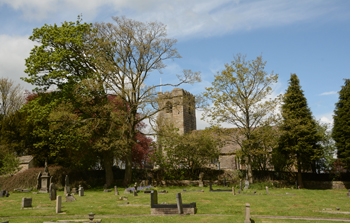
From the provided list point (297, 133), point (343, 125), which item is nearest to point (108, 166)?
point (297, 133)

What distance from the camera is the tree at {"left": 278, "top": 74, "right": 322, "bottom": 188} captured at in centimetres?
2859

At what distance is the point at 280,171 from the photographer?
102ft

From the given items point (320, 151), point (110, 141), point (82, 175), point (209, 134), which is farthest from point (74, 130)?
point (320, 151)

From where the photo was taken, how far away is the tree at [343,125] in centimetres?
2712

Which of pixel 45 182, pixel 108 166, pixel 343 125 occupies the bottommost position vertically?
pixel 45 182

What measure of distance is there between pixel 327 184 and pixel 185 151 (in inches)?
572

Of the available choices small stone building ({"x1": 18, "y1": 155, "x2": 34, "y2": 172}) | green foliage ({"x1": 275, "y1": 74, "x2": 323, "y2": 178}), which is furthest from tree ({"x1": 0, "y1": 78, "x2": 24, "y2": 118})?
green foliage ({"x1": 275, "y1": 74, "x2": 323, "y2": 178})

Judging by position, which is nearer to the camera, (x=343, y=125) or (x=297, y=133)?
(x=343, y=125)

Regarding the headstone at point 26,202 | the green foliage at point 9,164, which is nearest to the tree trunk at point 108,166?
the green foliage at point 9,164

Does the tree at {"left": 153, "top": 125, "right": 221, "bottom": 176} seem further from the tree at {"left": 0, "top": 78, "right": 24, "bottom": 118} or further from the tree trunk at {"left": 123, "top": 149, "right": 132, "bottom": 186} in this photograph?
the tree at {"left": 0, "top": 78, "right": 24, "bottom": 118}

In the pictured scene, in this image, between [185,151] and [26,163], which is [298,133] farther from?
[26,163]

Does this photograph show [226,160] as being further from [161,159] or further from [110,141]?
[110,141]

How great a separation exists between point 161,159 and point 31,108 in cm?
1385

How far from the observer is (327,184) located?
96.4 feet
